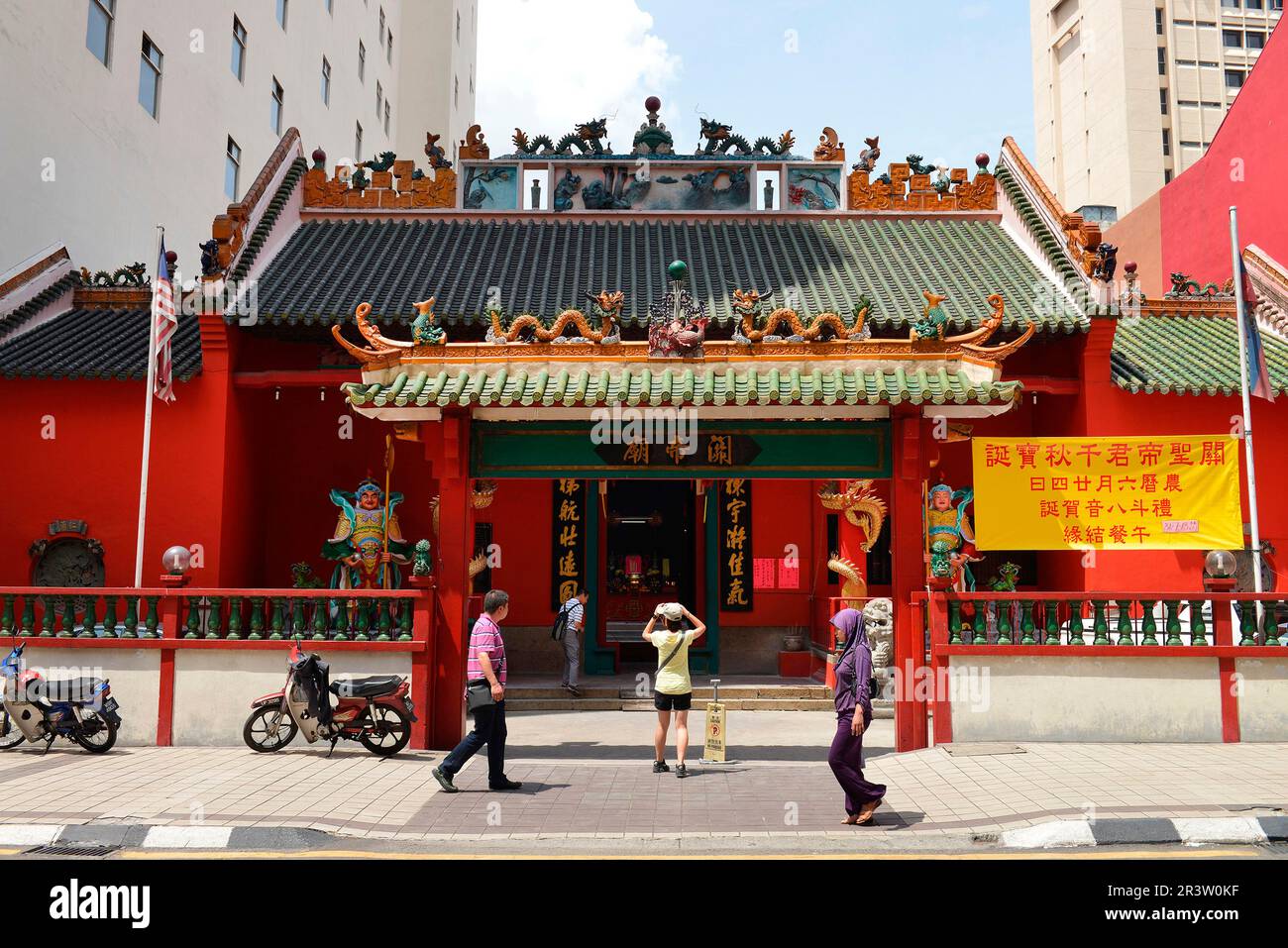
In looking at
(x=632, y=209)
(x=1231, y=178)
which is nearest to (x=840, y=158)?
(x=632, y=209)

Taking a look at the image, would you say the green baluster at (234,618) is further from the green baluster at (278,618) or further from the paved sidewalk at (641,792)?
the paved sidewalk at (641,792)

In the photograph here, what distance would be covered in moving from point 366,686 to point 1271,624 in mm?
9418

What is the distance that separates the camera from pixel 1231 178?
1902 centimetres

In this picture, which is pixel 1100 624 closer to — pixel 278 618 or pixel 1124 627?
pixel 1124 627

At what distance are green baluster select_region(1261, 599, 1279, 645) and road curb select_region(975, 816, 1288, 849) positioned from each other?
394 cm

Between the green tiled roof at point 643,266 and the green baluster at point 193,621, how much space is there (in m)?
4.89

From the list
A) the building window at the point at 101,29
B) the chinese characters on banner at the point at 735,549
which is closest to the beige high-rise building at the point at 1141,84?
the chinese characters on banner at the point at 735,549

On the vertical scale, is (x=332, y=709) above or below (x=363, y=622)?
below

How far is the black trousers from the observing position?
824cm

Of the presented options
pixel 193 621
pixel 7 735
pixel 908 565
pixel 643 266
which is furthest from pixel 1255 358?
pixel 7 735

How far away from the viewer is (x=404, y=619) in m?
10.4

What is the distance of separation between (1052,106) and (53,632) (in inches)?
1874

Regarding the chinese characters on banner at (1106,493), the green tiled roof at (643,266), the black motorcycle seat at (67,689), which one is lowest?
the black motorcycle seat at (67,689)

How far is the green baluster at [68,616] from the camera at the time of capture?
1053 centimetres
